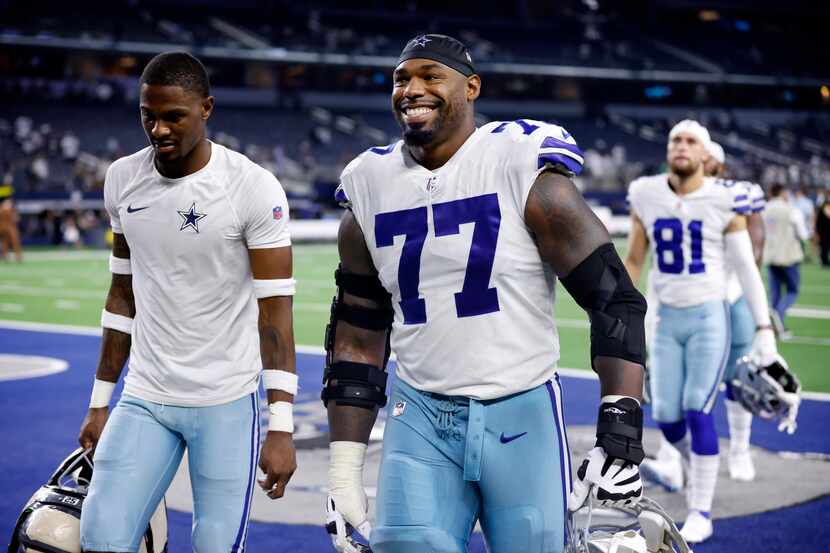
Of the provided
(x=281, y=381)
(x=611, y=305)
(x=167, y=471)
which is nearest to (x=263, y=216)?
(x=281, y=381)

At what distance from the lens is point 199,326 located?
3482 mm

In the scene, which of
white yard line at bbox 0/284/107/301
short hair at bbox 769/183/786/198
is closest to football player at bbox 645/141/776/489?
short hair at bbox 769/183/786/198

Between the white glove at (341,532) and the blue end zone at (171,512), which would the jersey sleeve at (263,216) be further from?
the blue end zone at (171,512)

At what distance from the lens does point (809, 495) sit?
6.03 metres

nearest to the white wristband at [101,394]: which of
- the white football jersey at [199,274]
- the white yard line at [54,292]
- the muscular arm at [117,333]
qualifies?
the muscular arm at [117,333]

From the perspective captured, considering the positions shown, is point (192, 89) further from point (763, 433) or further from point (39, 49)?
point (39, 49)

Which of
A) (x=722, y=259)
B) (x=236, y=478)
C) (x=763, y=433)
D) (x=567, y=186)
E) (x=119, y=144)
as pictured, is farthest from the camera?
(x=119, y=144)

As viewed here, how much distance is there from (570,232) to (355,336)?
765mm

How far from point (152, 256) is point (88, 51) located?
3888cm

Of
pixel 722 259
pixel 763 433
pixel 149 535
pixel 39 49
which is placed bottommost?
pixel 763 433

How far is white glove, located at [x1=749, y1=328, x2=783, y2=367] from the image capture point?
19.0ft

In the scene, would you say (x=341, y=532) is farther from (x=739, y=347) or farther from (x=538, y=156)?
(x=739, y=347)

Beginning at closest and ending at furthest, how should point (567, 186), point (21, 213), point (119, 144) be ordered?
point (567, 186), point (21, 213), point (119, 144)

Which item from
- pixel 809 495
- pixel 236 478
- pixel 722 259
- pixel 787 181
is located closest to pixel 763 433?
pixel 809 495
